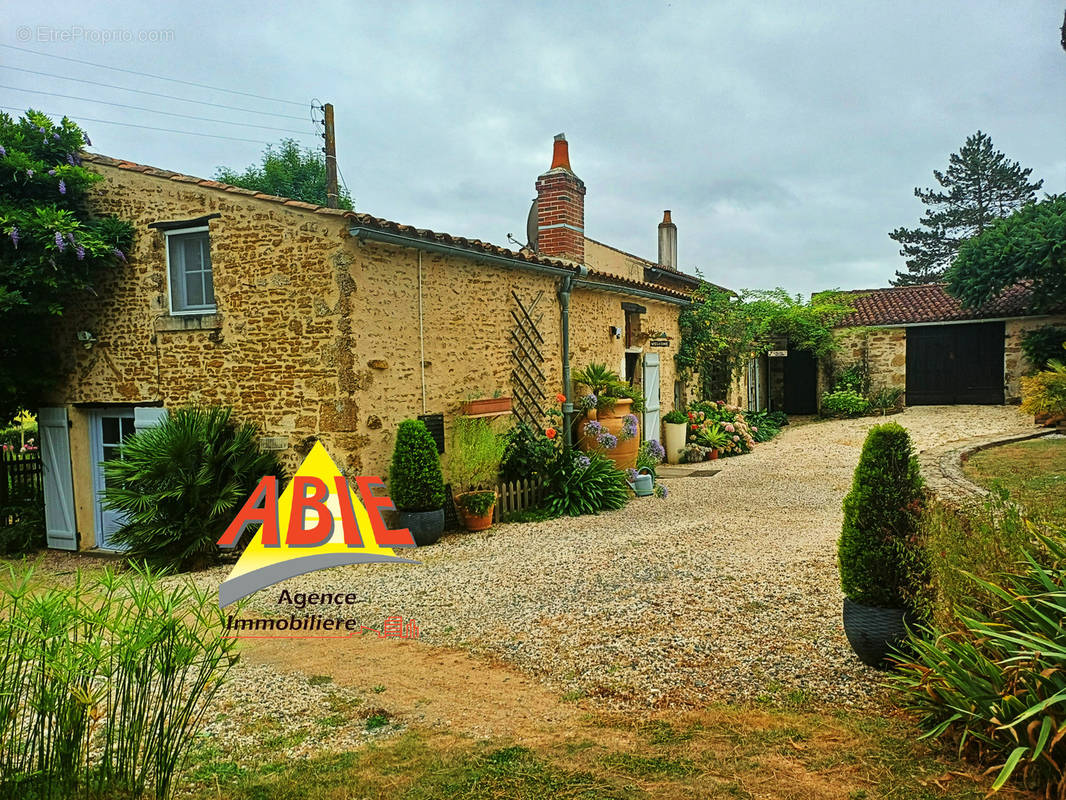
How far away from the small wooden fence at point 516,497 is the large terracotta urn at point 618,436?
4.20 ft

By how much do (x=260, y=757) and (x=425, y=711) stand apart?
2.75 feet

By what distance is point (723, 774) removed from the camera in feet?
8.73

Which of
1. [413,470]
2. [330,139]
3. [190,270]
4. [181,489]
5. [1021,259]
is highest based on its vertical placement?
[330,139]

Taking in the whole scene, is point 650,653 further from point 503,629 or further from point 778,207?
point 778,207

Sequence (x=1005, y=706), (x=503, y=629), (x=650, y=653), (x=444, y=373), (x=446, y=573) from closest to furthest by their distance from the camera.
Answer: (x=1005, y=706)
(x=650, y=653)
(x=503, y=629)
(x=446, y=573)
(x=444, y=373)

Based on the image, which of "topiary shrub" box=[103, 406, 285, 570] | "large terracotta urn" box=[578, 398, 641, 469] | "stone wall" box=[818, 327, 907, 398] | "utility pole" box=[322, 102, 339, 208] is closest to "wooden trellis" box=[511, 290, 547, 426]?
"large terracotta urn" box=[578, 398, 641, 469]

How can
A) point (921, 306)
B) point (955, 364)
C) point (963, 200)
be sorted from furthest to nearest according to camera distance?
point (963, 200) → point (921, 306) → point (955, 364)

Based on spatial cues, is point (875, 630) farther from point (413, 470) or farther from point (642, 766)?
point (413, 470)

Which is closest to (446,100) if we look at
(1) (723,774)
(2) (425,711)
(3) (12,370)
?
(3) (12,370)

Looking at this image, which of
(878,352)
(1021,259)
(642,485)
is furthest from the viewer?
(878,352)

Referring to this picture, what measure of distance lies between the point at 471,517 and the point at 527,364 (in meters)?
2.69

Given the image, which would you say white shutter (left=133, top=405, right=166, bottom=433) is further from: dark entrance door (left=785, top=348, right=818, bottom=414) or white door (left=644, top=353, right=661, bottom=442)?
dark entrance door (left=785, top=348, right=818, bottom=414)

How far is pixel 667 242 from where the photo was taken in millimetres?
22000

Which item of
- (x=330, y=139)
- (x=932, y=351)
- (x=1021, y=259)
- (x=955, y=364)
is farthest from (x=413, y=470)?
(x=955, y=364)
